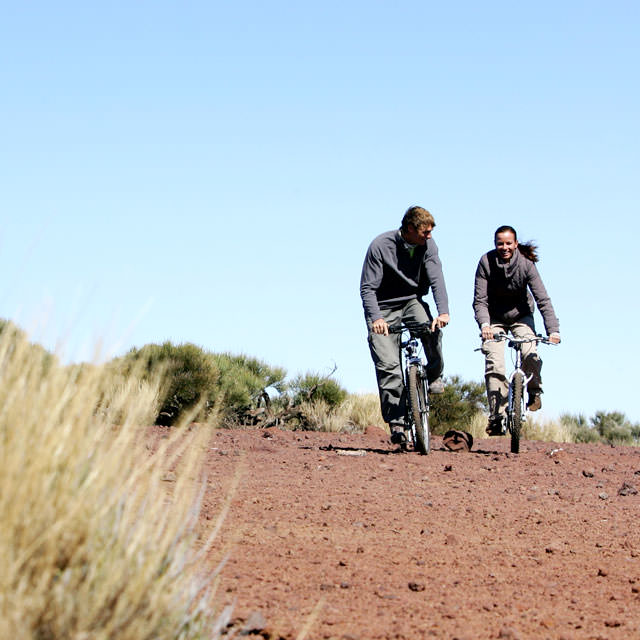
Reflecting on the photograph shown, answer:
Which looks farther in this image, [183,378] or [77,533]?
[183,378]

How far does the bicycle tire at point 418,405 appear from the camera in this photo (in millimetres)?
9828

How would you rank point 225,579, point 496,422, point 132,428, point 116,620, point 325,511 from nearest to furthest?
point 116,620 → point 132,428 → point 225,579 → point 325,511 → point 496,422

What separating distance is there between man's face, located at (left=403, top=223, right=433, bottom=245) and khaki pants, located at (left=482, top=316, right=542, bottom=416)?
1.69m

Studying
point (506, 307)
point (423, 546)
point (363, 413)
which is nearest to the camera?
point (423, 546)

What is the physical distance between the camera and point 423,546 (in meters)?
6.06

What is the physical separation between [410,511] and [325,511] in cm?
63

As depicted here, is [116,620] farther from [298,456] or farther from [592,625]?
[298,456]

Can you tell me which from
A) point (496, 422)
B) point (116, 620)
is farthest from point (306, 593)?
point (496, 422)

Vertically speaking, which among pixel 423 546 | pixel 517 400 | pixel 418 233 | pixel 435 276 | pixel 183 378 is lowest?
pixel 423 546

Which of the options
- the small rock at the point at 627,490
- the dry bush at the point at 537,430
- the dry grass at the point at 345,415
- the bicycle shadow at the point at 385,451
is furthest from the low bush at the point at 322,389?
the small rock at the point at 627,490

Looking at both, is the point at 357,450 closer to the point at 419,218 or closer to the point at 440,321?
the point at 440,321

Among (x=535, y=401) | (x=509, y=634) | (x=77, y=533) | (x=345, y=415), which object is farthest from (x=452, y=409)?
(x=77, y=533)

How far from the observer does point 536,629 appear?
448 centimetres

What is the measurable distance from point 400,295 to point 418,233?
0.77 metres
